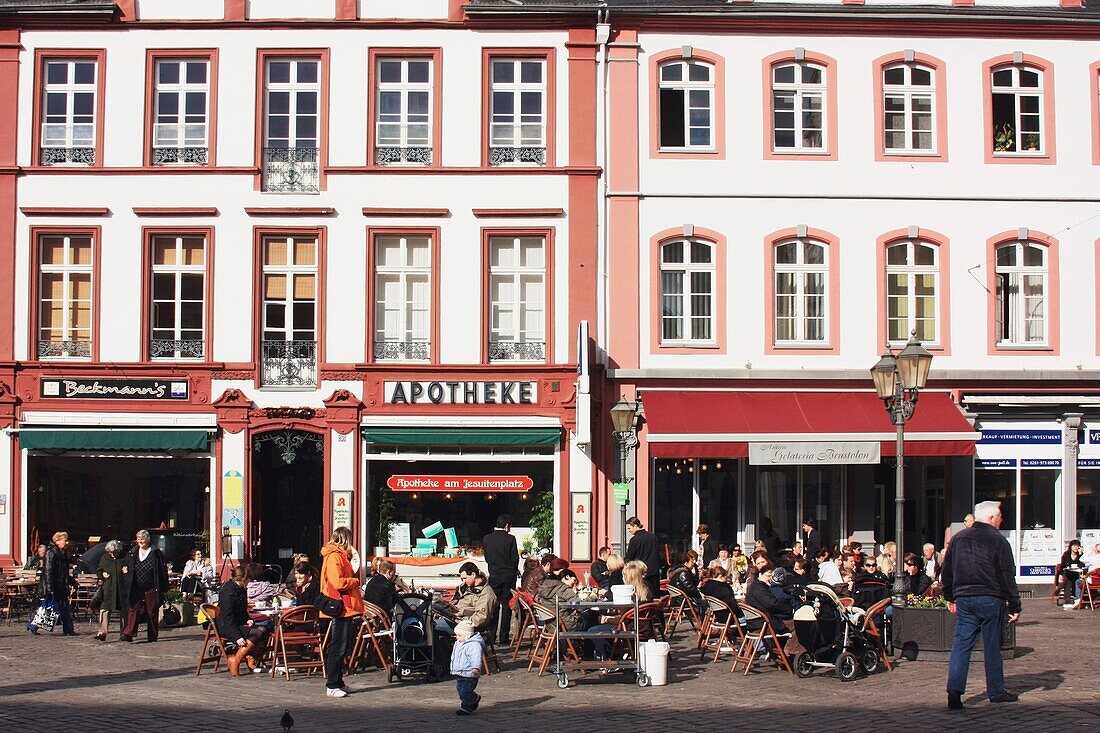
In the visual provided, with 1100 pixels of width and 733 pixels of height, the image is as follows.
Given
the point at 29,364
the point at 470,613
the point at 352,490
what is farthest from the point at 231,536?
the point at 470,613

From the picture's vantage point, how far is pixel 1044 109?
90.7 feet

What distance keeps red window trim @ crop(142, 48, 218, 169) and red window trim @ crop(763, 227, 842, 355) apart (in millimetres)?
10333

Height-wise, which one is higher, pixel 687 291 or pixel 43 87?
pixel 43 87

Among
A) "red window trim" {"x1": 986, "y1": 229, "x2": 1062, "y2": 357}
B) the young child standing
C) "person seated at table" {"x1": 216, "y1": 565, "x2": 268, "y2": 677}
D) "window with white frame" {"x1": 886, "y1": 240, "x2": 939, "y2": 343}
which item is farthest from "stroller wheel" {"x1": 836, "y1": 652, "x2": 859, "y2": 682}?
"red window trim" {"x1": 986, "y1": 229, "x2": 1062, "y2": 357}

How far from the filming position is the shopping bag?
21.4m

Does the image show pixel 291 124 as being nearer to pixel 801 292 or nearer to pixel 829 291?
pixel 801 292

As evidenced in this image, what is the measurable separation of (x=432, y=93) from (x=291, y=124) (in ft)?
8.75

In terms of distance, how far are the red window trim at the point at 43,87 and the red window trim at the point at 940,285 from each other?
14.5 m

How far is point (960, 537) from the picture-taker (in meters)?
13.6

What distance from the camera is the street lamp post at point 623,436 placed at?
23500mm

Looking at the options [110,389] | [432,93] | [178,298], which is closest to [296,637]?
[110,389]

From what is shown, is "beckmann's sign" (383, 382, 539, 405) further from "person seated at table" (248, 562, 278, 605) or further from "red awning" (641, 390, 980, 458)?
"person seated at table" (248, 562, 278, 605)

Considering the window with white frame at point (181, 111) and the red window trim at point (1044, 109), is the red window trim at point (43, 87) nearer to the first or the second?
the window with white frame at point (181, 111)

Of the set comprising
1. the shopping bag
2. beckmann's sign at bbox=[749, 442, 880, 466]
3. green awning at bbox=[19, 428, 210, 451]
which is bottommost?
the shopping bag
